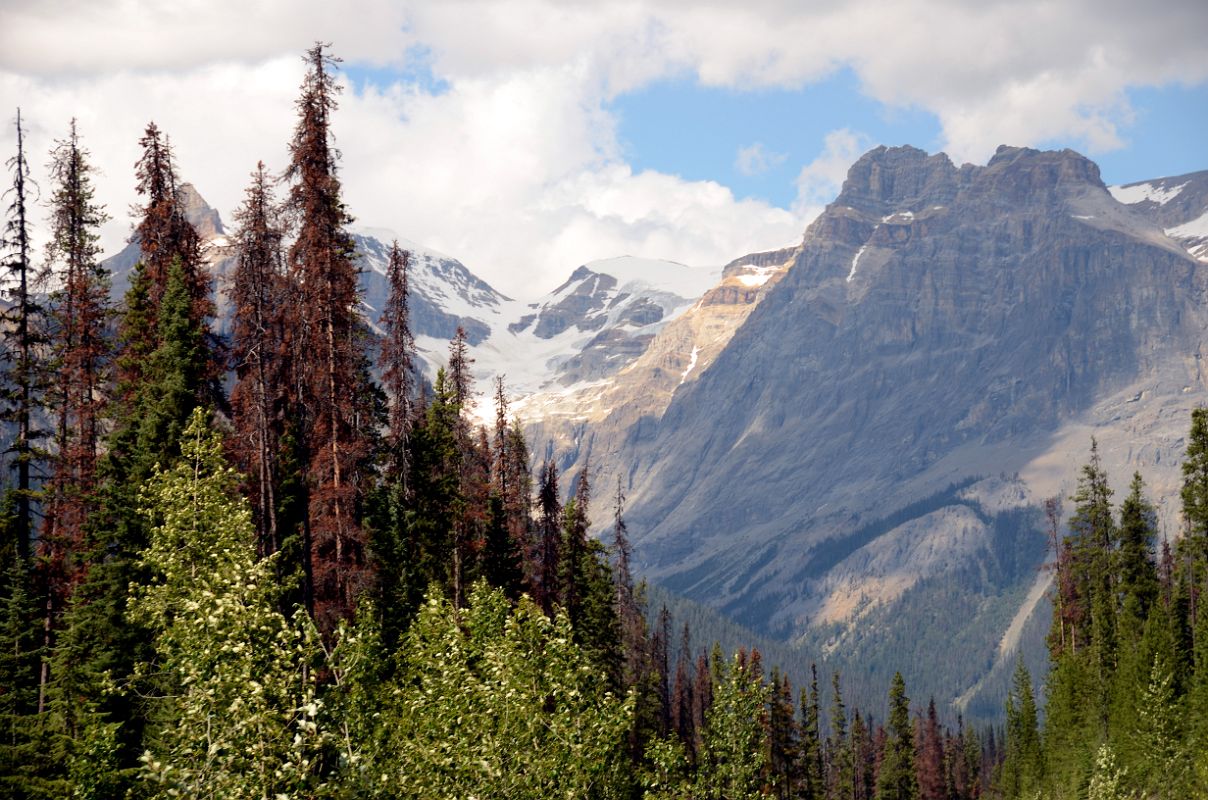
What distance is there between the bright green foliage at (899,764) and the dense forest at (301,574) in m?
37.7

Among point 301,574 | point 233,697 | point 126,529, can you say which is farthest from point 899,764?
point 233,697

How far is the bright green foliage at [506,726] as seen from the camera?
24875 mm

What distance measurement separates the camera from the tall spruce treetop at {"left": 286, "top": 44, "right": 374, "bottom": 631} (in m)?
43.1

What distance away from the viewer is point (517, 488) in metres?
A: 69.5

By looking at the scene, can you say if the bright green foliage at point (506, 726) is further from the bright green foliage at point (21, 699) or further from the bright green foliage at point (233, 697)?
the bright green foliage at point (21, 699)

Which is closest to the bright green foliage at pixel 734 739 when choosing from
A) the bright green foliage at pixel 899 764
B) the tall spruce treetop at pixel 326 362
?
the tall spruce treetop at pixel 326 362

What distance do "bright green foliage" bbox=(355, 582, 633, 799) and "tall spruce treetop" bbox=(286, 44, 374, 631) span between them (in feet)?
47.6

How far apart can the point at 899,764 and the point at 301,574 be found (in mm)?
100492

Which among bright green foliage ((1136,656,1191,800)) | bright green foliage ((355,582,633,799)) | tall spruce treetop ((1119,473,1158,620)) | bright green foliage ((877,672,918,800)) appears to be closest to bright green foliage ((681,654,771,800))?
bright green foliage ((355,582,633,799))

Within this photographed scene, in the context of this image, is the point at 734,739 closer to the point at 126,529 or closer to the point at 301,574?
the point at 301,574

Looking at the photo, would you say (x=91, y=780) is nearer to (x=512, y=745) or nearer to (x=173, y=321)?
(x=512, y=745)

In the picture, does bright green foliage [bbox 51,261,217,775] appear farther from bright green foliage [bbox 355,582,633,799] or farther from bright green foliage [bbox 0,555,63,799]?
bright green foliage [bbox 355,582,633,799]

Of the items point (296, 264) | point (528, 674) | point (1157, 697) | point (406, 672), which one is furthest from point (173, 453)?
point (1157, 697)

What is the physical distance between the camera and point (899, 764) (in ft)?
391
